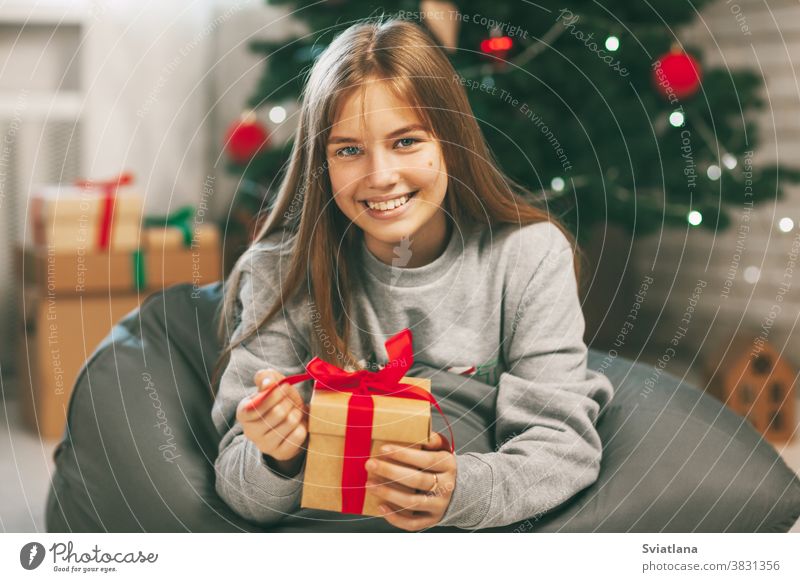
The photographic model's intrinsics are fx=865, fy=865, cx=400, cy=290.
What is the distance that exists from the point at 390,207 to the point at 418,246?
0.07 meters

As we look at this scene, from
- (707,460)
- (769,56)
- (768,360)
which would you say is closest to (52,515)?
(707,460)

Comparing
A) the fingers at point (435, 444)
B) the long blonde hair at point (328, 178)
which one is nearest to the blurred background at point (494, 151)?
the long blonde hair at point (328, 178)

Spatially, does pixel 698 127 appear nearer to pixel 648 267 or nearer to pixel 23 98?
pixel 648 267

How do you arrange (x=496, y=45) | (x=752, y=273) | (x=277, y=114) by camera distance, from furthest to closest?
1. (x=752, y=273)
2. (x=277, y=114)
3. (x=496, y=45)

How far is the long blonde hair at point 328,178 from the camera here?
831 millimetres

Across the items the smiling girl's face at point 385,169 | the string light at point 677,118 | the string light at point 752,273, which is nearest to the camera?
the smiling girl's face at point 385,169

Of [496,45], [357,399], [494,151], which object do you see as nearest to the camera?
[357,399]

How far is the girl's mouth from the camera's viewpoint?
0.87 meters

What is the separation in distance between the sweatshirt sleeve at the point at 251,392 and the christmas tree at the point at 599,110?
0.66 m

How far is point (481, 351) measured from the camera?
916 mm

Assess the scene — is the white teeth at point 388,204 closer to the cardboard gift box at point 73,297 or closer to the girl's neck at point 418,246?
the girl's neck at point 418,246

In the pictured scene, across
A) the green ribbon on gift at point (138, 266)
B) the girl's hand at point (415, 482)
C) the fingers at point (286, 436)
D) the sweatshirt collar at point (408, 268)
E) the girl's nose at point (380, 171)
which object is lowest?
the girl's hand at point (415, 482)

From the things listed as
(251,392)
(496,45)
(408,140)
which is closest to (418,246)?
(408,140)

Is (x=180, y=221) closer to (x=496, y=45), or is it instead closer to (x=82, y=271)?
(x=82, y=271)
